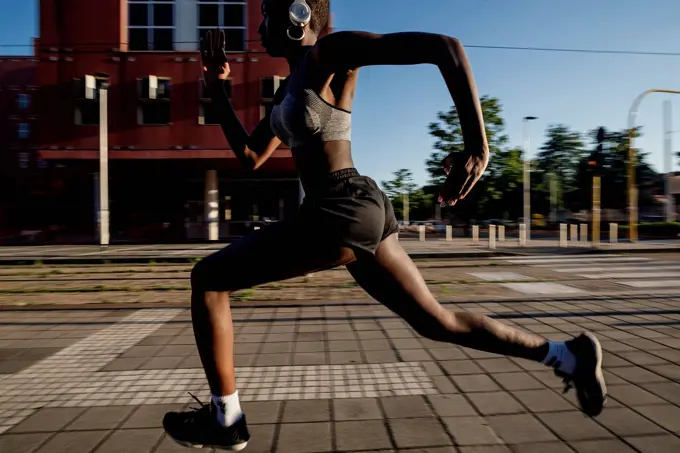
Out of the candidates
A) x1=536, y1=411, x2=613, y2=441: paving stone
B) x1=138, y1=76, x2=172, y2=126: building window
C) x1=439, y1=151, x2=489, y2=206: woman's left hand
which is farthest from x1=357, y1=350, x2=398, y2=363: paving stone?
x1=138, y1=76, x2=172, y2=126: building window

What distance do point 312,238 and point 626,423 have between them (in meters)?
2.04

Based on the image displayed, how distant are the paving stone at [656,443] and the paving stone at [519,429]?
369 millimetres

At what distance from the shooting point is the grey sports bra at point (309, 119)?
5.75 feet

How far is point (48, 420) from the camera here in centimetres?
279

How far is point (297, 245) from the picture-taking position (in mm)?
1797

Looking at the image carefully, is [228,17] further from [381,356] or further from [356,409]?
[356,409]

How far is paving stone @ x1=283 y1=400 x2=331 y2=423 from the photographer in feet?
8.95

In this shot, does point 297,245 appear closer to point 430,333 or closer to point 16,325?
point 430,333

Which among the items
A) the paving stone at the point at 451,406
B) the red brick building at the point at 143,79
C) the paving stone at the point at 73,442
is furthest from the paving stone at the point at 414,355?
the red brick building at the point at 143,79

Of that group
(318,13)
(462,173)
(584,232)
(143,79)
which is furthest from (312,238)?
(584,232)

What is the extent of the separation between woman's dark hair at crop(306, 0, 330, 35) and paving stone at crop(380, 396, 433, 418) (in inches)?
80.2

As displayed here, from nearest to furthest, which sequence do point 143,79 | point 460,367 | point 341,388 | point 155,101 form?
1. point 341,388
2. point 460,367
3. point 143,79
4. point 155,101

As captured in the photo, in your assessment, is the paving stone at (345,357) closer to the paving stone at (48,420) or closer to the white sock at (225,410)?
the paving stone at (48,420)

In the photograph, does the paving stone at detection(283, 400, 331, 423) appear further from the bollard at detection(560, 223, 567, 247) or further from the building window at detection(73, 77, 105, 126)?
the building window at detection(73, 77, 105, 126)
